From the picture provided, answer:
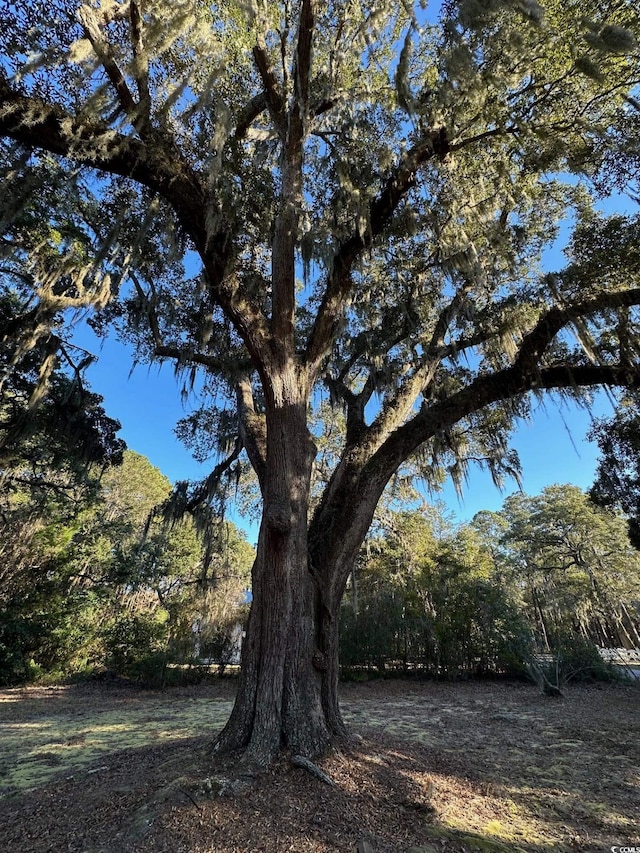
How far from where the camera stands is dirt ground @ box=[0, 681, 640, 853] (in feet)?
6.64

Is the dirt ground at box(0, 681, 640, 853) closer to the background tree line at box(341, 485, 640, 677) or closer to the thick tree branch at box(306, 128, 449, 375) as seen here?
the thick tree branch at box(306, 128, 449, 375)

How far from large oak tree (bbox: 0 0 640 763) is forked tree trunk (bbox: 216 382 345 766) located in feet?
0.06

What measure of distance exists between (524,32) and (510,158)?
114 cm

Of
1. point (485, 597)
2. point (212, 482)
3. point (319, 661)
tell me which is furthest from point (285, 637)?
point (485, 597)

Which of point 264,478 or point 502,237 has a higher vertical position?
point 502,237

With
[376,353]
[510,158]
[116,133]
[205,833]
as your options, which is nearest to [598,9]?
[510,158]

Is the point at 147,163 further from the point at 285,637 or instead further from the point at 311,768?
the point at 311,768

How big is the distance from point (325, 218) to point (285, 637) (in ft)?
14.9

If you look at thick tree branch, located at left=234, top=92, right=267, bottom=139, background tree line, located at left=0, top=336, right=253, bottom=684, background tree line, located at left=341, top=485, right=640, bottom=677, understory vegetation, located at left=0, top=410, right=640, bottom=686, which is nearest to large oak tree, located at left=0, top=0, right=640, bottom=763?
thick tree branch, located at left=234, top=92, right=267, bottom=139

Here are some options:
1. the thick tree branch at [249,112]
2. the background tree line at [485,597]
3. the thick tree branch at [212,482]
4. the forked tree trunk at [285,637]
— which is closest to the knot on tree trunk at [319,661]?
the forked tree trunk at [285,637]

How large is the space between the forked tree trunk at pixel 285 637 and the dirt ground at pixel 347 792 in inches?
8.1

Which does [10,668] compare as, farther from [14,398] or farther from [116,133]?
[116,133]

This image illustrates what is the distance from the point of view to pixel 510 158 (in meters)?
4.97

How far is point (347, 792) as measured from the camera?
2.40 m
